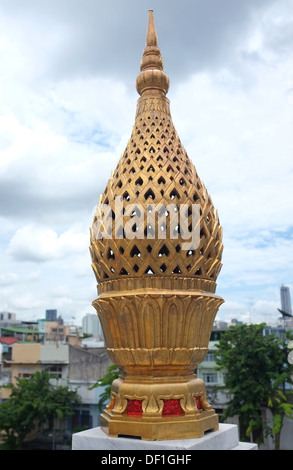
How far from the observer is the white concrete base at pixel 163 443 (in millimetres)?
4667

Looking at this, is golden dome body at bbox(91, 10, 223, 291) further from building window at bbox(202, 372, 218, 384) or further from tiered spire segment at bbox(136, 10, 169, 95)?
building window at bbox(202, 372, 218, 384)

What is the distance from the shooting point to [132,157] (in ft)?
19.6

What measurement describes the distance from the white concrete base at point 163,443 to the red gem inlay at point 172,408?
314 millimetres

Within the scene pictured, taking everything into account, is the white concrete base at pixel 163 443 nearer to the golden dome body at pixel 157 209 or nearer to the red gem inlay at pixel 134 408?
the red gem inlay at pixel 134 408

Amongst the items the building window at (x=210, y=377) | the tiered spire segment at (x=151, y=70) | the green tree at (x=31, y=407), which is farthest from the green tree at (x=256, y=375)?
the tiered spire segment at (x=151, y=70)

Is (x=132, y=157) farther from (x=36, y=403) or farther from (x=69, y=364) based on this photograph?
(x=69, y=364)

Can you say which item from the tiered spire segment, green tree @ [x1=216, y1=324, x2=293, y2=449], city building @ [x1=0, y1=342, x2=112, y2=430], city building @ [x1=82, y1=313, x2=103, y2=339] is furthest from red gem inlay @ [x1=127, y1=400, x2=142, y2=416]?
city building @ [x1=82, y1=313, x2=103, y2=339]

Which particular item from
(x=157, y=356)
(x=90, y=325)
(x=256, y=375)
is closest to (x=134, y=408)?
(x=157, y=356)

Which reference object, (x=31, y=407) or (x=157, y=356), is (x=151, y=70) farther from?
(x=31, y=407)

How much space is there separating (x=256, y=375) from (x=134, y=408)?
46.5 feet

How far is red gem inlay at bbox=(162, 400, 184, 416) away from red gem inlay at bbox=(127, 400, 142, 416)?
0.98 ft
